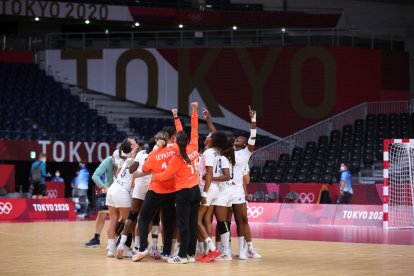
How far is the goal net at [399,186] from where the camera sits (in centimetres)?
2570

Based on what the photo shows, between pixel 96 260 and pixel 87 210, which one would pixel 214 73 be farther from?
pixel 96 260

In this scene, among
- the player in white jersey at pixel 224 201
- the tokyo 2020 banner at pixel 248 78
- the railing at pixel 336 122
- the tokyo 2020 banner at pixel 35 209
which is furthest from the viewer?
the tokyo 2020 banner at pixel 248 78

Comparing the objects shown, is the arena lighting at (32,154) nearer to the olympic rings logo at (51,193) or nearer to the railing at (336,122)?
the olympic rings logo at (51,193)

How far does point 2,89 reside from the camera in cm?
4166

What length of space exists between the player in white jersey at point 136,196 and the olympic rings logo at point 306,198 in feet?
61.0

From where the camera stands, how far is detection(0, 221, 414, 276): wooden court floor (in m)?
12.8

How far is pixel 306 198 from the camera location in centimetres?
3312

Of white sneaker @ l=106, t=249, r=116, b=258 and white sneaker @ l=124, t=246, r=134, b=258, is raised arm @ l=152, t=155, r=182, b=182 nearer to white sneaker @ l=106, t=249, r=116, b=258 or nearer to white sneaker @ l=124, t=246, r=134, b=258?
white sneaker @ l=124, t=246, r=134, b=258

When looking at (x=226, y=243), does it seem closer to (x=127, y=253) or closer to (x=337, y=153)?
(x=127, y=253)

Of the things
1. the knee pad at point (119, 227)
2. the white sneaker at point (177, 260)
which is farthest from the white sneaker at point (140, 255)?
the knee pad at point (119, 227)

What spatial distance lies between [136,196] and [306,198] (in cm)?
1903

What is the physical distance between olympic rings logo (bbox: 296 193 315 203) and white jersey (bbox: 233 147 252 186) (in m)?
17.9

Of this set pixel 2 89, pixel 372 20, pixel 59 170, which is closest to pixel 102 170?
pixel 59 170

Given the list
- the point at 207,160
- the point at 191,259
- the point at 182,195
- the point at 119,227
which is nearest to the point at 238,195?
the point at 207,160
